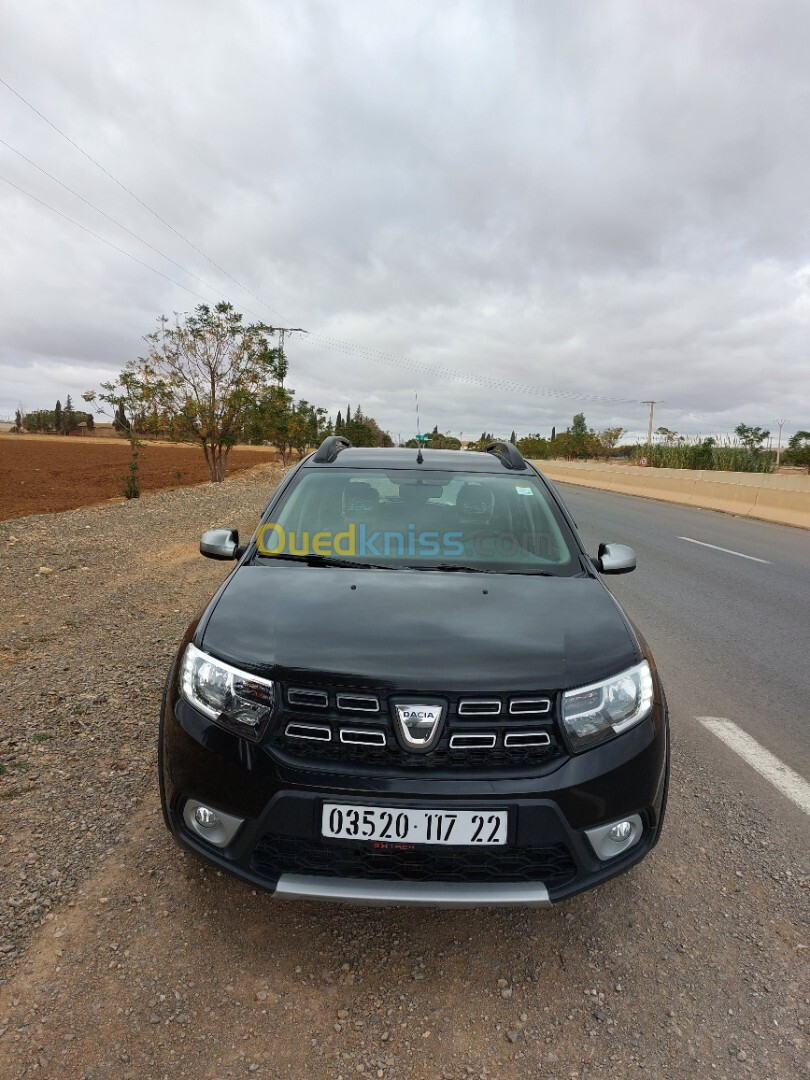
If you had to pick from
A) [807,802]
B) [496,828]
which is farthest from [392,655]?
[807,802]

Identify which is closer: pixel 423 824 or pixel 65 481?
pixel 423 824

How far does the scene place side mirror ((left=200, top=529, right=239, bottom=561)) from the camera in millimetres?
3346

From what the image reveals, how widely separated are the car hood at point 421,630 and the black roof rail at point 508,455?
52.5 inches

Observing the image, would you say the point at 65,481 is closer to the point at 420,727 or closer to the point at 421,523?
the point at 421,523

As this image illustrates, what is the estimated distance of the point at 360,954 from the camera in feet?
7.10

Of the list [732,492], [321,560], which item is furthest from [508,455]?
[732,492]

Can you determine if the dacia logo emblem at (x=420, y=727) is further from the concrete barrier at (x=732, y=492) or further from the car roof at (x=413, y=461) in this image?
the concrete barrier at (x=732, y=492)

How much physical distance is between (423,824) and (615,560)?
187 cm

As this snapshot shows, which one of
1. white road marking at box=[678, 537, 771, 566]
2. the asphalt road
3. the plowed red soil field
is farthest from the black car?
the plowed red soil field

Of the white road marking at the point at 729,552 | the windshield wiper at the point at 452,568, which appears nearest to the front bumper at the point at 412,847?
the windshield wiper at the point at 452,568

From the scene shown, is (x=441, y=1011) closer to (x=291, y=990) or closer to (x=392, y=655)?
(x=291, y=990)

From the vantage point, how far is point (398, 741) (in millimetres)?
1993

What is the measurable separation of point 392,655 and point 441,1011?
3.48 ft

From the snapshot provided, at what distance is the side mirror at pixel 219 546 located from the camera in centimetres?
335
